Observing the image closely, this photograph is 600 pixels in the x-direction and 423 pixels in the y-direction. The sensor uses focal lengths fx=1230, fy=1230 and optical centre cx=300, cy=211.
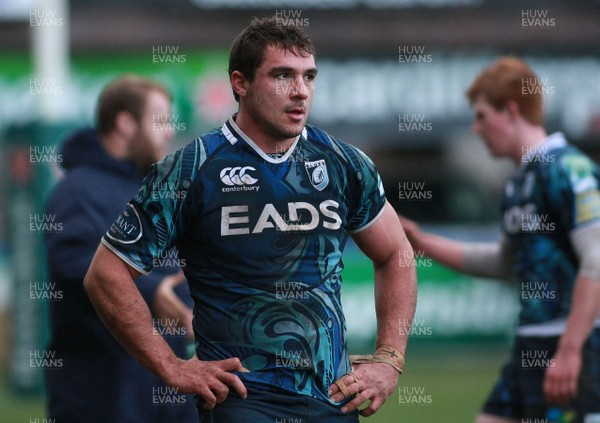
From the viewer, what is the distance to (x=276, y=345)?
15.3 ft

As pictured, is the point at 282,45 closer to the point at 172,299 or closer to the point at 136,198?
the point at 136,198

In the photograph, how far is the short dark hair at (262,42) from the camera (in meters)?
4.81

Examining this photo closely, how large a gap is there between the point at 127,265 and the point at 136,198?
26 cm

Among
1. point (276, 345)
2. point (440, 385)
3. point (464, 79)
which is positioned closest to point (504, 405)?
point (276, 345)

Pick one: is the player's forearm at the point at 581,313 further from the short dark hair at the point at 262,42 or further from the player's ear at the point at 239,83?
the player's ear at the point at 239,83

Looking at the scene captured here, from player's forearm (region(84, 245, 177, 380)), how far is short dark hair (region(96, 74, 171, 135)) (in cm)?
219

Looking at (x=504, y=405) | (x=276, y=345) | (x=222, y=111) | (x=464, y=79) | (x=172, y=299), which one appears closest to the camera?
(x=276, y=345)

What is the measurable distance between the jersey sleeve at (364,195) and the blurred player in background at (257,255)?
0.11 feet

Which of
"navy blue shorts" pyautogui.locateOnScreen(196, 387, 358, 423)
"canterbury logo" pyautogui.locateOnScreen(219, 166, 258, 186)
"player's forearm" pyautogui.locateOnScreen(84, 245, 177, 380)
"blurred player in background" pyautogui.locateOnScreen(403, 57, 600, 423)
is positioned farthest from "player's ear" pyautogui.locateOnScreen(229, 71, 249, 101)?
"blurred player in background" pyautogui.locateOnScreen(403, 57, 600, 423)

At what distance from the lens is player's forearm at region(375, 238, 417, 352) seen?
505 cm

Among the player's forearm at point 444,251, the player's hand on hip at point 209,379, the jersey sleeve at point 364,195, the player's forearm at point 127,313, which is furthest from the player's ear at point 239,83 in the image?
the player's forearm at point 444,251

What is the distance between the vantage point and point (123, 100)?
22.1ft

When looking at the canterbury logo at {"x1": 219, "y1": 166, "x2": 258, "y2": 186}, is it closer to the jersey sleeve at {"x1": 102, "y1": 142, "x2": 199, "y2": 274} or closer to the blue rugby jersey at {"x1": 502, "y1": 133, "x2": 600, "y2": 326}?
the jersey sleeve at {"x1": 102, "y1": 142, "x2": 199, "y2": 274}

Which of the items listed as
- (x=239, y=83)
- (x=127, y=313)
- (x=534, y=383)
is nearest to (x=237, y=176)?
(x=239, y=83)
